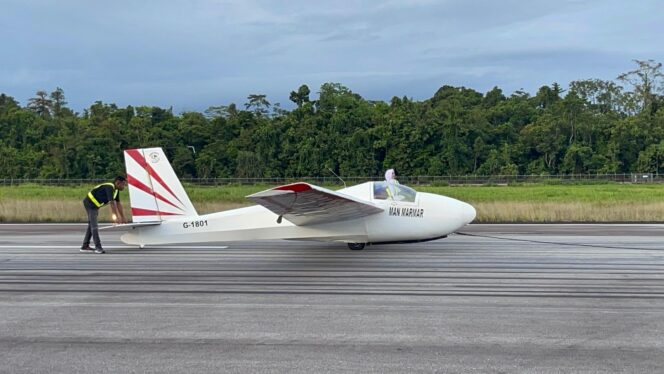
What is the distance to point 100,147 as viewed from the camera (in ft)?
315

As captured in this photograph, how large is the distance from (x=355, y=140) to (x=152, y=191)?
3114 inches

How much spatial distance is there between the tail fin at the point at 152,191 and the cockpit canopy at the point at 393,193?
4.26 metres

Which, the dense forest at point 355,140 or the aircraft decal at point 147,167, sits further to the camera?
the dense forest at point 355,140

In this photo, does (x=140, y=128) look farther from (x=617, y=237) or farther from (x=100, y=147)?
(x=617, y=237)

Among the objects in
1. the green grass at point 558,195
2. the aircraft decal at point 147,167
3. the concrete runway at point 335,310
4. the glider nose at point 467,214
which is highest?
the aircraft decal at point 147,167

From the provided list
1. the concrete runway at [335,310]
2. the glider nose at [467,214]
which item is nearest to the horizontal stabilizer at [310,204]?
the concrete runway at [335,310]

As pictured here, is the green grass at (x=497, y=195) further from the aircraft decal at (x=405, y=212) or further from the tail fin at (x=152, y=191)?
the aircraft decal at (x=405, y=212)

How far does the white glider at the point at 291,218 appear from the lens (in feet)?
44.8

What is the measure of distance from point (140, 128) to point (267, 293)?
97.0 m

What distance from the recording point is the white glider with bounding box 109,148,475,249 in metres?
13.6

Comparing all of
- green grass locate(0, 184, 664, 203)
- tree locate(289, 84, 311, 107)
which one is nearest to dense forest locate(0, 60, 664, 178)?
tree locate(289, 84, 311, 107)

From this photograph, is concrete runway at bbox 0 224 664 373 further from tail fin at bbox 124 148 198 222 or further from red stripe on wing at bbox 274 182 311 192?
red stripe on wing at bbox 274 182 311 192

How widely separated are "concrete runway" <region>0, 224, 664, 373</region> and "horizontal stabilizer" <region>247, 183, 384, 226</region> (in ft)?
2.86

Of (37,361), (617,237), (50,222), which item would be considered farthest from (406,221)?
(50,222)
